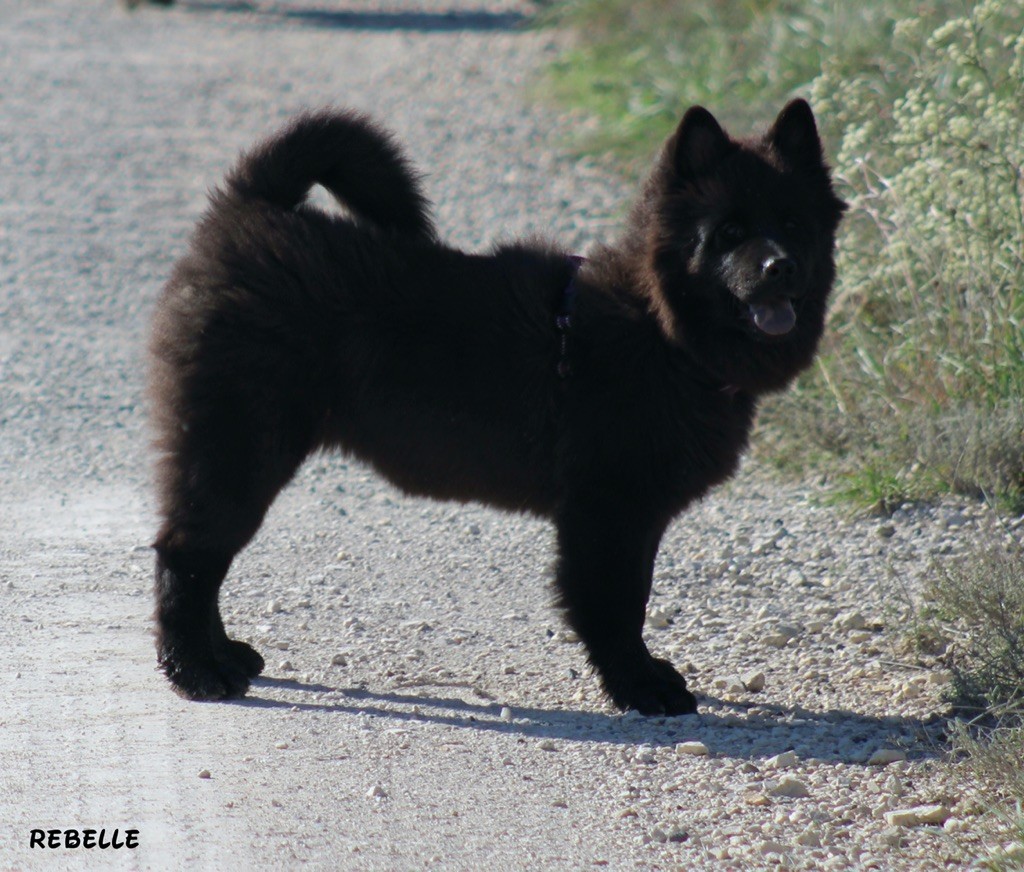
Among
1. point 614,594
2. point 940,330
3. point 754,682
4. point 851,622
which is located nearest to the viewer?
point 614,594

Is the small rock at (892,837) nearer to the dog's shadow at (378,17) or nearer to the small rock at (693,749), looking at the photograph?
the small rock at (693,749)

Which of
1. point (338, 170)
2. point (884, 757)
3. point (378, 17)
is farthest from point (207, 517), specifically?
point (378, 17)

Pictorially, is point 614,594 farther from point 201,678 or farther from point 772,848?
point 201,678

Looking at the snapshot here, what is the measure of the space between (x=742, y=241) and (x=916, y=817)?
1674mm

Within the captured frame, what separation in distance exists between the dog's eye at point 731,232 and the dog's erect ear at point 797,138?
1.16 feet

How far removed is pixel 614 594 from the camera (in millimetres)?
4121

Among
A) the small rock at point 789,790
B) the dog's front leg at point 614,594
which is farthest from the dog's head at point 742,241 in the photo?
the small rock at point 789,790

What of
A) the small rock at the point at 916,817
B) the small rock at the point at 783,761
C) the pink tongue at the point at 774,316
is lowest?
the small rock at the point at 783,761

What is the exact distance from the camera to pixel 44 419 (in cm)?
689

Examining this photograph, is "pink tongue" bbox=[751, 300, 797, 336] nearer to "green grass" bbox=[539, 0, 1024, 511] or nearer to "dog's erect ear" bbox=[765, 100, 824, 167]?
"dog's erect ear" bbox=[765, 100, 824, 167]

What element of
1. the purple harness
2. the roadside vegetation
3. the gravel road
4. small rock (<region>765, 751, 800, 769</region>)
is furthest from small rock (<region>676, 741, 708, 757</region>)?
the purple harness

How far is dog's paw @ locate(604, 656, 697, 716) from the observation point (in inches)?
162

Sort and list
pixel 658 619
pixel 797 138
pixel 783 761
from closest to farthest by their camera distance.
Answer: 1. pixel 783 761
2. pixel 797 138
3. pixel 658 619

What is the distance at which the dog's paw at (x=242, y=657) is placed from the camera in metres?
4.28
